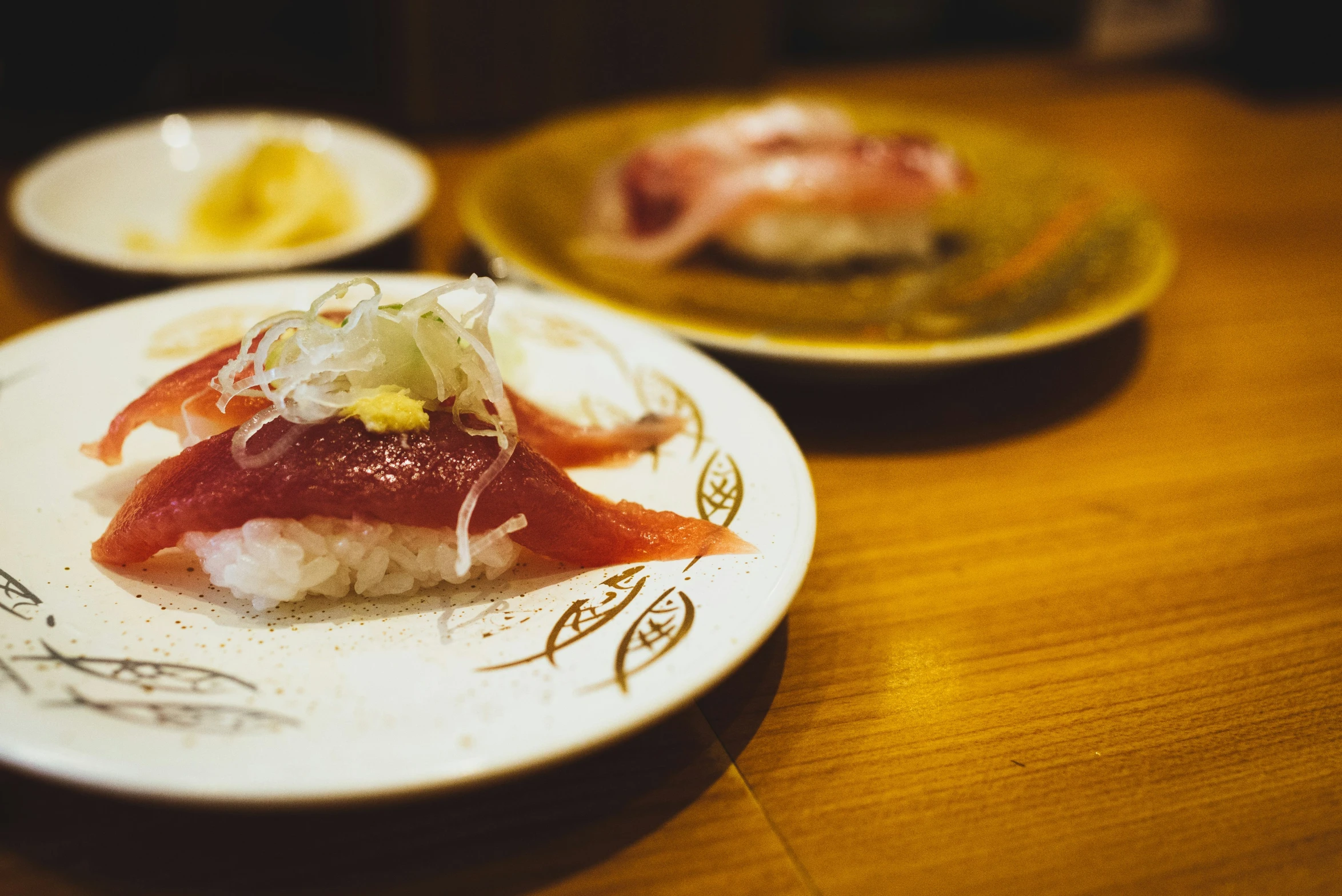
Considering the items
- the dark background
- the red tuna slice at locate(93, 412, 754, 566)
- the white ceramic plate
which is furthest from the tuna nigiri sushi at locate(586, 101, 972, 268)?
the red tuna slice at locate(93, 412, 754, 566)

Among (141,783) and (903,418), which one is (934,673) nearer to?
(903,418)

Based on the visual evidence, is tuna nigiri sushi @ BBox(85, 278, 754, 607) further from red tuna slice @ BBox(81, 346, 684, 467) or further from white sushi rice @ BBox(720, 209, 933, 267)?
white sushi rice @ BBox(720, 209, 933, 267)

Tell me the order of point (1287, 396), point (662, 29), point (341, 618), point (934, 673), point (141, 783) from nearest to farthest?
point (141, 783)
point (341, 618)
point (934, 673)
point (1287, 396)
point (662, 29)

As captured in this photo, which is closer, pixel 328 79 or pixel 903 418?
pixel 903 418

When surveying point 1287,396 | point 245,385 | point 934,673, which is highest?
point 245,385

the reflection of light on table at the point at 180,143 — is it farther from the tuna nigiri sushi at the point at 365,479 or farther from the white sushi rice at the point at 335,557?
the white sushi rice at the point at 335,557

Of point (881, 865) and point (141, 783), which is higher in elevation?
point (141, 783)

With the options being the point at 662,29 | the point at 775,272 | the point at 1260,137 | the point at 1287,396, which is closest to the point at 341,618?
the point at 775,272
